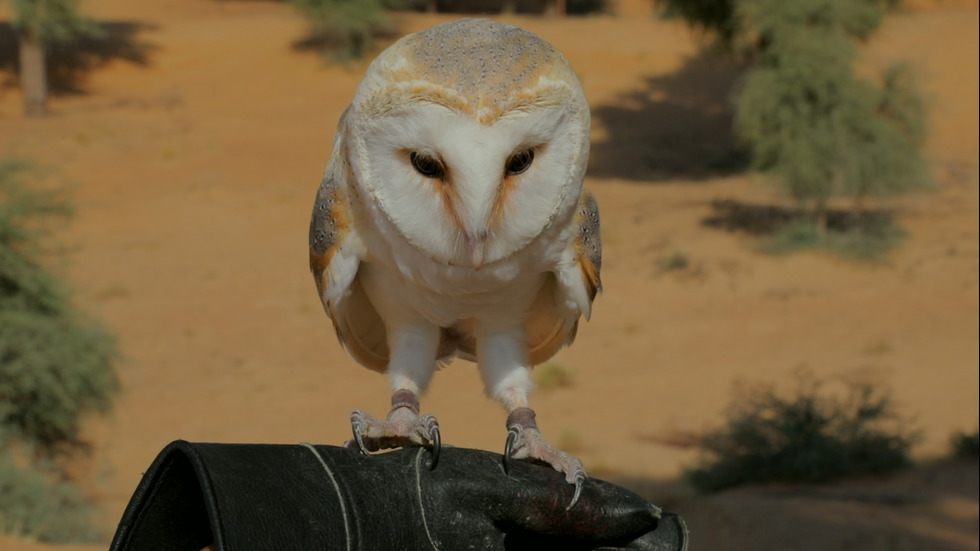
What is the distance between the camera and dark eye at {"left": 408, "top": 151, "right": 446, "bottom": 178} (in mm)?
2770

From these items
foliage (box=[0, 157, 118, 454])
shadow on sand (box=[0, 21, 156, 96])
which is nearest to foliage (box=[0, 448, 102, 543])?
foliage (box=[0, 157, 118, 454])

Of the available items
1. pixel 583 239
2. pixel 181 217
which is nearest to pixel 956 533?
pixel 583 239

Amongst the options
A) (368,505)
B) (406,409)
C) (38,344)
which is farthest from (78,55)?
(368,505)

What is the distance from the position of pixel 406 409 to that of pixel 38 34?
82.3 feet

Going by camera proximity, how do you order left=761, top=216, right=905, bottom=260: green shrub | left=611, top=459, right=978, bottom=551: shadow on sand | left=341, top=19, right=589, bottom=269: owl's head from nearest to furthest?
left=341, top=19, right=589, bottom=269: owl's head < left=611, top=459, right=978, bottom=551: shadow on sand < left=761, top=216, right=905, bottom=260: green shrub

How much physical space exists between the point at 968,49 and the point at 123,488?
23252 mm

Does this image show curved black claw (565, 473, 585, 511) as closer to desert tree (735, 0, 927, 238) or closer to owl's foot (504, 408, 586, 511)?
owl's foot (504, 408, 586, 511)

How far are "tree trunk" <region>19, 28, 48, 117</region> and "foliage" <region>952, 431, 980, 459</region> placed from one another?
21701mm

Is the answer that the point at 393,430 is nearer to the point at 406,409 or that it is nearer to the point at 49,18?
the point at 406,409

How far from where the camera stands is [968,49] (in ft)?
88.5

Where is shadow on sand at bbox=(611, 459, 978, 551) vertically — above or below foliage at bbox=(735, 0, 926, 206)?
below

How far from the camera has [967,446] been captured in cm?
985

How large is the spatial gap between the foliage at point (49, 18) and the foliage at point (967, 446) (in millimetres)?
22022

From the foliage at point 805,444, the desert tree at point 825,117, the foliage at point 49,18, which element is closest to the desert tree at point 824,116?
the desert tree at point 825,117
